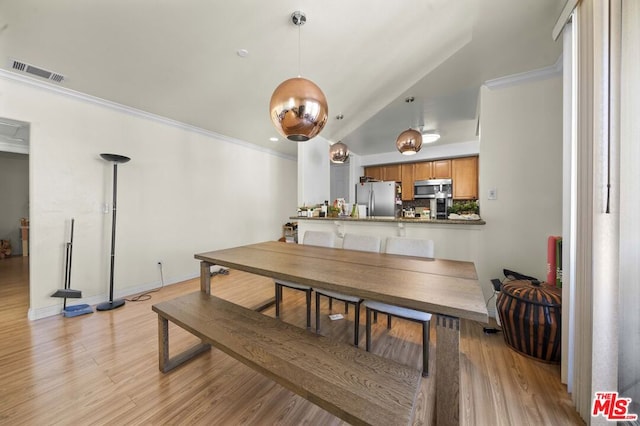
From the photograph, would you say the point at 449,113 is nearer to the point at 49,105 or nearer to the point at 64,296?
the point at 49,105

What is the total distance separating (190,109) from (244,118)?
717 mm

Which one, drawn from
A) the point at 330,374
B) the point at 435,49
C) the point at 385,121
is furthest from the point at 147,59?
the point at 385,121

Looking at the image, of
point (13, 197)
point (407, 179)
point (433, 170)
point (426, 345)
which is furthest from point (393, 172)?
point (13, 197)

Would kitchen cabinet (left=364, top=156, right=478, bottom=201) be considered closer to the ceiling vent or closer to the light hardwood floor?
the light hardwood floor

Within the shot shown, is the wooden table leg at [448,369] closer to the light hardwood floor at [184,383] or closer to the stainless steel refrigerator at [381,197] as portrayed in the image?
the light hardwood floor at [184,383]

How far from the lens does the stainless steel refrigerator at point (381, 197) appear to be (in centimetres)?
518

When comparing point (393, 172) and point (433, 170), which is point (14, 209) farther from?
point (433, 170)

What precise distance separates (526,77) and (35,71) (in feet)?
16.1

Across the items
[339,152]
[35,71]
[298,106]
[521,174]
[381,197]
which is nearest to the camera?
[298,106]

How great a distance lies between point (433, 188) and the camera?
5.50 meters

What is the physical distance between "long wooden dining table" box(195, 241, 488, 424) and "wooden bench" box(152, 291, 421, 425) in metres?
0.22

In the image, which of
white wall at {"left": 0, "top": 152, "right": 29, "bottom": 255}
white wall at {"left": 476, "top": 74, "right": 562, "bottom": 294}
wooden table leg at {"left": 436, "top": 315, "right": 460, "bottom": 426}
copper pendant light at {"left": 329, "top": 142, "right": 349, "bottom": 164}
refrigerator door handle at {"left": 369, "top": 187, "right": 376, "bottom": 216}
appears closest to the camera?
wooden table leg at {"left": 436, "top": 315, "right": 460, "bottom": 426}

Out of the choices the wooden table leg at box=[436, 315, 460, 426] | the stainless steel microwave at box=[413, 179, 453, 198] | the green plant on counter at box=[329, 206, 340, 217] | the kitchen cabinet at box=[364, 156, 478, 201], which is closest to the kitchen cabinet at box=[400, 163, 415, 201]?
the kitchen cabinet at box=[364, 156, 478, 201]

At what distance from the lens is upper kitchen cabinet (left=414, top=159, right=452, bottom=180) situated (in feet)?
17.8
